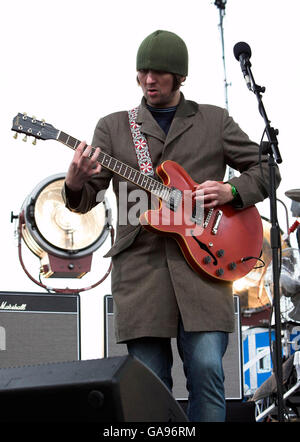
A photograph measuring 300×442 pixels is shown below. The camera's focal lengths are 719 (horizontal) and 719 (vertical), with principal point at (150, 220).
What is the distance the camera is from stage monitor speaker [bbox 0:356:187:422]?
135 cm

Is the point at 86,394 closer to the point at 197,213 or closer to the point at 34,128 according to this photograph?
the point at 197,213

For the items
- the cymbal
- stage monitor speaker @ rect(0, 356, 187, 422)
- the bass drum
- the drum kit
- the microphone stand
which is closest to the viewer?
stage monitor speaker @ rect(0, 356, 187, 422)

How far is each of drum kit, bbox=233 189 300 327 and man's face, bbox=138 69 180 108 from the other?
3.38 ft

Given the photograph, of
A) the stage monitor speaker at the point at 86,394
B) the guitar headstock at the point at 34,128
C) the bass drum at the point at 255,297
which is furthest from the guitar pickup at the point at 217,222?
the bass drum at the point at 255,297

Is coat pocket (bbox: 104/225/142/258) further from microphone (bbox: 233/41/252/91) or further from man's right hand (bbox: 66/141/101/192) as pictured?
microphone (bbox: 233/41/252/91)

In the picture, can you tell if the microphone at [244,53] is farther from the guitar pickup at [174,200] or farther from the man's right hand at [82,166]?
the man's right hand at [82,166]

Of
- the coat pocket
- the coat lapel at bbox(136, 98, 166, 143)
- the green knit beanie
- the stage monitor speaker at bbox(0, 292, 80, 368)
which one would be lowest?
the stage monitor speaker at bbox(0, 292, 80, 368)

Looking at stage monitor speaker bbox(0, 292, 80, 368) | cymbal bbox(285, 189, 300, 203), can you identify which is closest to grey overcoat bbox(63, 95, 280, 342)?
cymbal bbox(285, 189, 300, 203)

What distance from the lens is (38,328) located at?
12.6 feet

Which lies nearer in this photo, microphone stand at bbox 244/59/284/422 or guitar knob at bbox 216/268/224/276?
microphone stand at bbox 244/59/284/422

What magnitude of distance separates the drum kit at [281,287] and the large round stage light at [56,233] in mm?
1104

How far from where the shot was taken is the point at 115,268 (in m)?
2.56

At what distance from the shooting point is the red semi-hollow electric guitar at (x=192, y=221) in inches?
98.5

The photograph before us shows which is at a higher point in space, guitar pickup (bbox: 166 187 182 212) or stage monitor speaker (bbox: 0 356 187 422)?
guitar pickup (bbox: 166 187 182 212)
